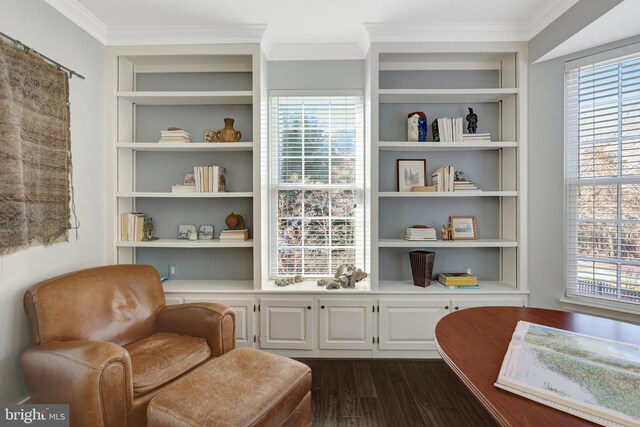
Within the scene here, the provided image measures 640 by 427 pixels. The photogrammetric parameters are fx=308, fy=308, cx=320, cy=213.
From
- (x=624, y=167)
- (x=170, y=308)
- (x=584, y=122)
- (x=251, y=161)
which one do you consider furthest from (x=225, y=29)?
A: (x=624, y=167)

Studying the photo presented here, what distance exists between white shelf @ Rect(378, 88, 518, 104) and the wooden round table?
1.78 m

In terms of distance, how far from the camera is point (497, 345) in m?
1.21

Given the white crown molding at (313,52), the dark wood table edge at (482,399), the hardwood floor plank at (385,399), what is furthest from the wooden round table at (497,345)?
the white crown molding at (313,52)

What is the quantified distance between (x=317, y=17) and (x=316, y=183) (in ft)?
4.37

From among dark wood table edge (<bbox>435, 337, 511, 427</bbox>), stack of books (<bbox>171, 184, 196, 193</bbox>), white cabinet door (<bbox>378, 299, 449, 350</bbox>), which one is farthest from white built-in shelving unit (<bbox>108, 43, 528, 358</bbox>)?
dark wood table edge (<bbox>435, 337, 511, 427</bbox>)

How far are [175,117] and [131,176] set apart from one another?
68cm

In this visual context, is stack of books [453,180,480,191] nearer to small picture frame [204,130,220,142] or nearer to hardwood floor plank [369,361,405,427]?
hardwood floor plank [369,361,405,427]

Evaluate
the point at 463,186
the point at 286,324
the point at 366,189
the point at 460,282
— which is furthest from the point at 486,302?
the point at 286,324

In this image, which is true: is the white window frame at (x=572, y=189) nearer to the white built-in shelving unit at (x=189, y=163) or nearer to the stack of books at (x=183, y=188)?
the white built-in shelving unit at (x=189, y=163)

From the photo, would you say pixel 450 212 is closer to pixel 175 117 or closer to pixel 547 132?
pixel 547 132

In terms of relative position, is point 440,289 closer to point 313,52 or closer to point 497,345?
point 497,345

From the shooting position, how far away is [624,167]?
2.21 meters

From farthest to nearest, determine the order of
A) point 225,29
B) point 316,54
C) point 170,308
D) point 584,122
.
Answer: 1. point 316,54
2. point 225,29
3. point 584,122
4. point 170,308

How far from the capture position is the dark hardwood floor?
1896mm
